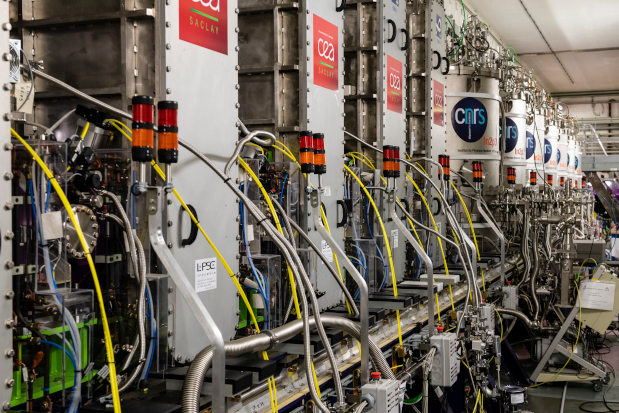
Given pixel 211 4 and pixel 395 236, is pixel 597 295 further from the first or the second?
pixel 211 4

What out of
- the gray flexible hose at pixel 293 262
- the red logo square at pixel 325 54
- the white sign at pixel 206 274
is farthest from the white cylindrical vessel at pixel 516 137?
the gray flexible hose at pixel 293 262

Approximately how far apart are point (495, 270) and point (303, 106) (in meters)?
3.90

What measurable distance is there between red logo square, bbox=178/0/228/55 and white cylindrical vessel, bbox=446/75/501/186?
4232mm

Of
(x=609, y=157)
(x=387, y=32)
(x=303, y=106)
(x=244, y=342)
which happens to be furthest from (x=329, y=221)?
(x=609, y=157)

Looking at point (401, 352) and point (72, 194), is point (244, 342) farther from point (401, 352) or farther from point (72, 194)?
point (401, 352)

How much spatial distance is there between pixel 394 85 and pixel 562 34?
7.90 metres

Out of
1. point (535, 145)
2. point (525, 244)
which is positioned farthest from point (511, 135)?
point (525, 244)

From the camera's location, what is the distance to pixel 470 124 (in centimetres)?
657

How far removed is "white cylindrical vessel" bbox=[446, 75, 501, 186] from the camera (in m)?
6.54

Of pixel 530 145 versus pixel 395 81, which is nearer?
pixel 395 81

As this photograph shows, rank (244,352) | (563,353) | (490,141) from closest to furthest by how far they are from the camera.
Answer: (244,352), (563,353), (490,141)

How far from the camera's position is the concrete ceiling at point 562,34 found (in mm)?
9750

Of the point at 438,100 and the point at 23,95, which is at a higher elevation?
the point at 438,100

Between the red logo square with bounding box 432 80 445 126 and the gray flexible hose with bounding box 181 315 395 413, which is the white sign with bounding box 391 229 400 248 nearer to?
the red logo square with bounding box 432 80 445 126
